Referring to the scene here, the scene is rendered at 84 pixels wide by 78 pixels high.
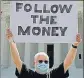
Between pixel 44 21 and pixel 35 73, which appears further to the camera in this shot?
pixel 44 21

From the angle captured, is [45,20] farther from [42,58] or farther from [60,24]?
[42,58]

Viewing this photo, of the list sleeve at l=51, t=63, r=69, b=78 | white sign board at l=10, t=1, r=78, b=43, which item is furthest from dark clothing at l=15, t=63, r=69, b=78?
white sign board at l=10, t=1, r=78, b=43

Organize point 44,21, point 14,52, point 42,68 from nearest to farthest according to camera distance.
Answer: point 42,68, point 14,52, point 44,21

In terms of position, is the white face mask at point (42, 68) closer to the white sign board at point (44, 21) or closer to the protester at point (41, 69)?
the protester at point (41, 69)

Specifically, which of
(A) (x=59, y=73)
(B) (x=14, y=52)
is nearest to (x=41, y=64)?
(A) (x=59, y=73)

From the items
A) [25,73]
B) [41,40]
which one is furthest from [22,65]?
[41,40]

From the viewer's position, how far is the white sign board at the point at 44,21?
4609 mm

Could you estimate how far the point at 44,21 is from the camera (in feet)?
15.3

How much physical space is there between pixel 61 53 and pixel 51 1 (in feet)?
63.0

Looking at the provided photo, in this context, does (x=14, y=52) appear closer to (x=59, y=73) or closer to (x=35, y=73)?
(x=35, y=73)

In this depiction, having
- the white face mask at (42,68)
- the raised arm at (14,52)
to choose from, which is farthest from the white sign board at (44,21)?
the white face mask at (42,68)

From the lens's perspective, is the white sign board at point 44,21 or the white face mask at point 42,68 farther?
the white sign board at point 44,21

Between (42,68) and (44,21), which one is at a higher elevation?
(44,21)

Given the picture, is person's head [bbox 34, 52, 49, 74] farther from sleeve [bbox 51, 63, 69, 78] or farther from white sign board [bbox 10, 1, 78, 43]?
white sign board [bbox 10, 1, 78, 43]
